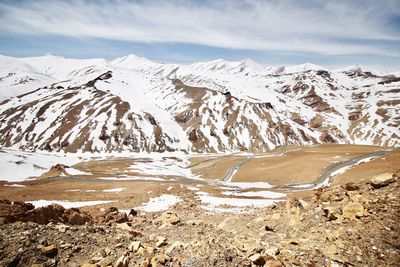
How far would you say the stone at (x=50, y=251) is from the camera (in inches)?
605

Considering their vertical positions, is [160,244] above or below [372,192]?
below

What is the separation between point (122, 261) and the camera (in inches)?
584

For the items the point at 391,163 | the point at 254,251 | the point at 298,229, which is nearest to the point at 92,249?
the point at 254,251

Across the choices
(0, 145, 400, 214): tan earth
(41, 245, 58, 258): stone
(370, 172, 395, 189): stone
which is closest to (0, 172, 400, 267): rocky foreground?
(41, 245, 58, 258): stone

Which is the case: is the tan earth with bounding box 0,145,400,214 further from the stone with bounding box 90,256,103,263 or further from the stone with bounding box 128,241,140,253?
the stone with bounding box 90,256,103,263

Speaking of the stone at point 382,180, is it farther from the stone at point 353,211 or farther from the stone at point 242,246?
the stone at point 242,246

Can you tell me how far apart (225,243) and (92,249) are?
6991mm

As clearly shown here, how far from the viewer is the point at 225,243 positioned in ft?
57.3

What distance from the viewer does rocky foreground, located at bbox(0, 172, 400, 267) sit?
15188mm

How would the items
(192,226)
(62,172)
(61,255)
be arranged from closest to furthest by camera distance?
1. (61,255)
2. (192,226)
3. (62,172)

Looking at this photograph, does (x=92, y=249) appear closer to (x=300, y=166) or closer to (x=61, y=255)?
(x=61, y=255)

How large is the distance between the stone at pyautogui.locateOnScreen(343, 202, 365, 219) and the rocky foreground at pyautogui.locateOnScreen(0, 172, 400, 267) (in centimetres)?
6

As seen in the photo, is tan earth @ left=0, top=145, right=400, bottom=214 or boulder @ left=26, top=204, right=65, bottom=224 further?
tan earth @ left=0, top=145, right=400, bottom=214

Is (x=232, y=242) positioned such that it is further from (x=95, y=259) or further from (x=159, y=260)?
(x=95, y=259)
